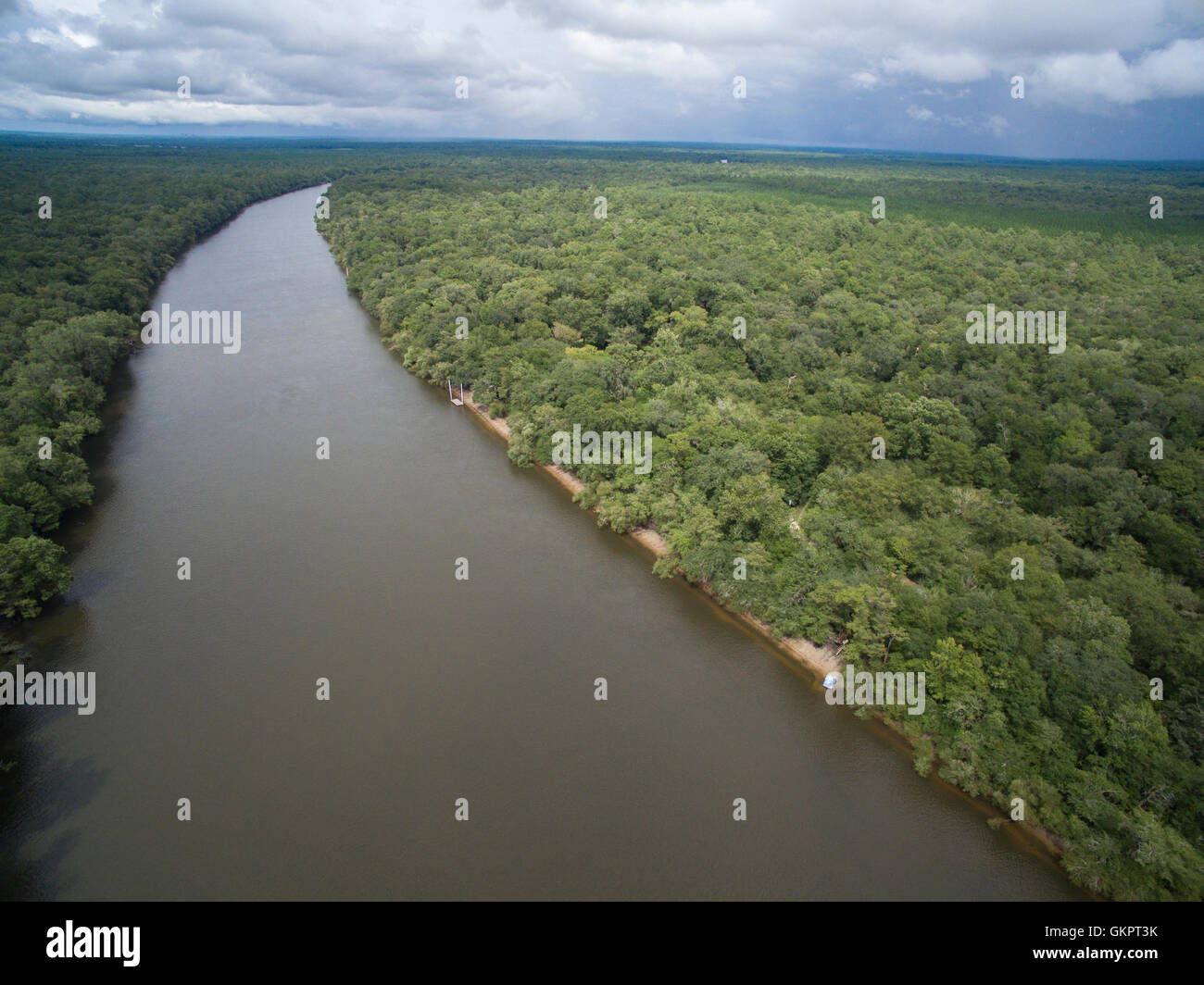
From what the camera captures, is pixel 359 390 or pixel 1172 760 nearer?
pixel 1172 760

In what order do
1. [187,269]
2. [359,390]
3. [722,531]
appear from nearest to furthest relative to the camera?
[722,531] < [359,390] < [187,269]

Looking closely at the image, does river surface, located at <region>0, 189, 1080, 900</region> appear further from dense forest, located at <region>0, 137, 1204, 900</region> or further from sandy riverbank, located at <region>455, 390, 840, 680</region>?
dense forest, located at <region>0, 137, 1204, 900</region>

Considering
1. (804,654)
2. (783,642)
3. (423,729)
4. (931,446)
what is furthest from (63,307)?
(931,446)

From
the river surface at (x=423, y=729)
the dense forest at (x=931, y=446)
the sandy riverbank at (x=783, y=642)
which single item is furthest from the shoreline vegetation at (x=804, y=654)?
the dense forest at (x=931, y=446)

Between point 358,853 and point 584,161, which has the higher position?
point 584,161

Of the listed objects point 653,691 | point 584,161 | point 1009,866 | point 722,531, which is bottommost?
point 1009,866

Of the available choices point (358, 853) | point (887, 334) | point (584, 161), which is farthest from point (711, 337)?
point (584, 161)

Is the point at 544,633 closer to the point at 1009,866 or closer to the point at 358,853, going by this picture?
the point at 358,853
